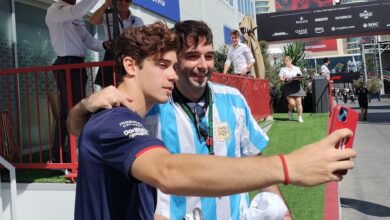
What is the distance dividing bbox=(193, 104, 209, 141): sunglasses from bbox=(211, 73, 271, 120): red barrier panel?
512 cm

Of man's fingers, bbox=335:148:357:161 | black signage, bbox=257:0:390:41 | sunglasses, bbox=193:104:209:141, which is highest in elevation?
black signage, bbox=257:0:390:41

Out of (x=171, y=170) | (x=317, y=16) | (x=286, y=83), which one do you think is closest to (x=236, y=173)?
(x=171, y=170)

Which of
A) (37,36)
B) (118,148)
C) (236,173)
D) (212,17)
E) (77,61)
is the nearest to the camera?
(236,173)

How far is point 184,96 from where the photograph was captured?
8.02 ft

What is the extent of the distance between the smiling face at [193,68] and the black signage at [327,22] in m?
A: 26.4

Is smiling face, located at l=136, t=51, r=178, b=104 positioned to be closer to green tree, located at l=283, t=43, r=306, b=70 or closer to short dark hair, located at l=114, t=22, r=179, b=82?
short dark hair, located at l=114, t=22, r=179, b=82

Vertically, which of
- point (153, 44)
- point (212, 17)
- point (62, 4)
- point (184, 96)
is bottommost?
point (184, 96)

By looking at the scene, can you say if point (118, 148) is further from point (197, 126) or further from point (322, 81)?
point (322, 81)

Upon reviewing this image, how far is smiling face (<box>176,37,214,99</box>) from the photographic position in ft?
7.89

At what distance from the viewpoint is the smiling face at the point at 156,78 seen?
1651 millimetres

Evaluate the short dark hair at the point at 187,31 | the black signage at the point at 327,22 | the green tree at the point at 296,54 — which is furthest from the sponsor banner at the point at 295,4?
the short dark hair at the point at 187,31

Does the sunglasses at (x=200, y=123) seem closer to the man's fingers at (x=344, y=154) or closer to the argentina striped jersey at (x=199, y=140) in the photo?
the argentina striped jersey at (x=199, y=140)

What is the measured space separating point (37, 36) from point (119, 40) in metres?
6.39

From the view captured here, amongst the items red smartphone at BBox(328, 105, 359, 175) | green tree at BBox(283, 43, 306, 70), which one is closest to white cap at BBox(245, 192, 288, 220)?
red smartphone at BBox(328, 105, 359, 175)
